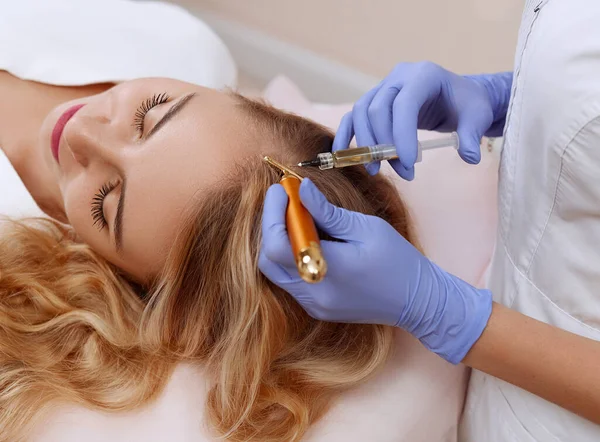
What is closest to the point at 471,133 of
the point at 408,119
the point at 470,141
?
the point at 470,141

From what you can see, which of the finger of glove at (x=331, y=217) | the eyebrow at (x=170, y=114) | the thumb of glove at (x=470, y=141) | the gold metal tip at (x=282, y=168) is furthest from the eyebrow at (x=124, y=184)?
the thumb of glove at (x=470, y=141)

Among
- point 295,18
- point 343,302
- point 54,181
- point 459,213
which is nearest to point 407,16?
point 295,18

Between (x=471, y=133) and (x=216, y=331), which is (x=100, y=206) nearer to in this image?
(x=216, y=331)

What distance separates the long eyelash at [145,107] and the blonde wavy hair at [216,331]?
5.3 inches

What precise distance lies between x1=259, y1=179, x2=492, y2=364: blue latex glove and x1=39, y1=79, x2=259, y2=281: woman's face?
0.18m

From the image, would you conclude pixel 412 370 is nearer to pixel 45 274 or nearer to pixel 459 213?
pixel 459 213

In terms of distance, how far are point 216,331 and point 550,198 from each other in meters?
0.54

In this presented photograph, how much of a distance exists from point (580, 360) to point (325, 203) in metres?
0.39

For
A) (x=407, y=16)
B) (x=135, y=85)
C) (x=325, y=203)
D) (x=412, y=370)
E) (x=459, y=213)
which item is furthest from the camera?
(x=407, y=16)

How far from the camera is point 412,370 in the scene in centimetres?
96

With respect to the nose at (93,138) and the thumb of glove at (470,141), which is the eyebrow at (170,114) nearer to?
the nose at (93,138)

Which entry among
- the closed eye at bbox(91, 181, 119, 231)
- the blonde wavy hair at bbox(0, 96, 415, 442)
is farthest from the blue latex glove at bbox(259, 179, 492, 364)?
the closed eye at bbox(91, 181, 119, 231)

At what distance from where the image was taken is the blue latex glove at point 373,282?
74cm

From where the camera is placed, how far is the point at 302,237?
666 millimetres
